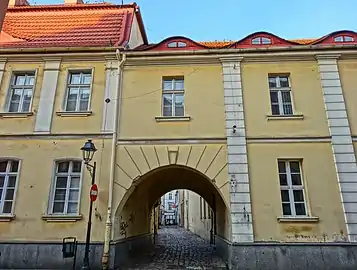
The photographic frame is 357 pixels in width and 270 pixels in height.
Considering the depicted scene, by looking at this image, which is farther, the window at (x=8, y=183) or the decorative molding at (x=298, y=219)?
the window at (x=8, y=183)

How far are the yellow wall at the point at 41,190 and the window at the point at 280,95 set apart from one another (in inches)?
242

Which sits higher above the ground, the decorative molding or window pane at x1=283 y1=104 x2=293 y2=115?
window pane at x1=283 y1=104 x2=293 y2=115

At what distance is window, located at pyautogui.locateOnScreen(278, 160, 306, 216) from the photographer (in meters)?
9.80

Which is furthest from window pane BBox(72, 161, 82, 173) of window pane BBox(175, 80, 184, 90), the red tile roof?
the red tile roof

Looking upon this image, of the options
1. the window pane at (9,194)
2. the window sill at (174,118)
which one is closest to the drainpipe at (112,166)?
the window sill at (174,118)

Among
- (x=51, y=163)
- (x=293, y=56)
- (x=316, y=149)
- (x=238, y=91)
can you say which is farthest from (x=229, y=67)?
(x=51, y=163)

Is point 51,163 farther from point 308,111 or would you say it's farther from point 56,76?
point 308,111

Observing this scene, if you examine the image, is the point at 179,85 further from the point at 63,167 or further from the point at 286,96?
the point at 63,167

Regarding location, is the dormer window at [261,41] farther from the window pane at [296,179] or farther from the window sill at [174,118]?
the window pane at [296,179]

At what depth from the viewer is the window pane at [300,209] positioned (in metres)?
9.77

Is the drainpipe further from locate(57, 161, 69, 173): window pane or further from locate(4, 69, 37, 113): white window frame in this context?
locate(4, 69, 37, 113): white window frame

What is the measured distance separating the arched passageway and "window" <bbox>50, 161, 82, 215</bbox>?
1562mm

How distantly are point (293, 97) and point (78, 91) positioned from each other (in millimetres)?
7946

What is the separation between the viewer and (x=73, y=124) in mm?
10898
